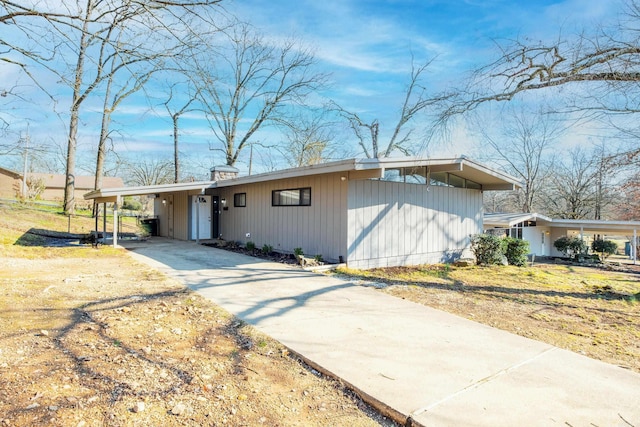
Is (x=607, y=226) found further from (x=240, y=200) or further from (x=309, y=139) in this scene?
(x=240, y=200)

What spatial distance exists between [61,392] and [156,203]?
56.1ft

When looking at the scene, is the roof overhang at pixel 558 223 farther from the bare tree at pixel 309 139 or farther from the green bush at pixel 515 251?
the bare tree at pixel 309 139

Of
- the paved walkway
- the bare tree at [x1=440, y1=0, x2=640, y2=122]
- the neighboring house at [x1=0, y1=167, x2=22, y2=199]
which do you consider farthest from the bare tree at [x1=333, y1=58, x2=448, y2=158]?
the neighboring house at [x1=0, y1=167, x2=22, y2=199]

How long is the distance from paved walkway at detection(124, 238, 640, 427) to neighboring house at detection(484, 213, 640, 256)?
14489 mm

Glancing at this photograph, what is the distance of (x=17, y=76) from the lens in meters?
4.64

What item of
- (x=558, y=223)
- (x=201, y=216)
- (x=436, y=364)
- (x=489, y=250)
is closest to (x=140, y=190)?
(x=201, y=216)

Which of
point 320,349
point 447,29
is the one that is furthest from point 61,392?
point 447,29

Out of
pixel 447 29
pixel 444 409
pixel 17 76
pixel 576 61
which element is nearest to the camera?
pixel 444 409

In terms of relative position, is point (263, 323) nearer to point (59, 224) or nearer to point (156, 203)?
point (156, 203)

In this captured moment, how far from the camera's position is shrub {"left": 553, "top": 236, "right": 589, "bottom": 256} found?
19.7 meters

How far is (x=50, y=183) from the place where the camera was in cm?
3828

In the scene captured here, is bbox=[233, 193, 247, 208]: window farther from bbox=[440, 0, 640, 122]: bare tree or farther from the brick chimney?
bbox=[440, 0, 640, 122]: bare tree

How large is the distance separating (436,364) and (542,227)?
23007 mm

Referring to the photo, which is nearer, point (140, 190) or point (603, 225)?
point (140, 190)
